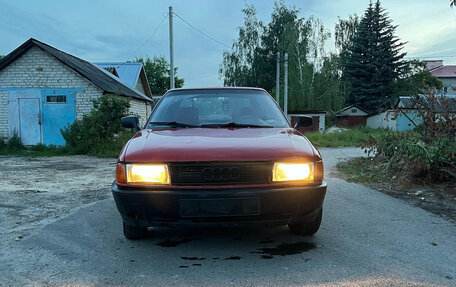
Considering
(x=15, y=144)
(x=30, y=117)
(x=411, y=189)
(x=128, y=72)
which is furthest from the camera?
(x=128, y=72)

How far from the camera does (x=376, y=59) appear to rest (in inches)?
1570

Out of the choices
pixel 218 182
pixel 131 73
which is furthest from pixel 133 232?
pixel 131 73

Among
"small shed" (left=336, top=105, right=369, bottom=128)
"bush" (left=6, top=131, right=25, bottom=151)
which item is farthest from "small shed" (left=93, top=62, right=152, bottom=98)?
"small shed" (left=336, top=105, right=369, bottom=128)

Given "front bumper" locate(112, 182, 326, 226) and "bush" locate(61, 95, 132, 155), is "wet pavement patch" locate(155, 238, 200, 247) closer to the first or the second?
"front bumper" locate(112, 182, 326, 226)

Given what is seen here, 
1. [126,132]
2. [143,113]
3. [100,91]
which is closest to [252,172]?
[126,132]

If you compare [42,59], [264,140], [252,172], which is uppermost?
[42,59]

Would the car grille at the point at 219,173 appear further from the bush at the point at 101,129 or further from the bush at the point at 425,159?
the bush at the point at 101,129

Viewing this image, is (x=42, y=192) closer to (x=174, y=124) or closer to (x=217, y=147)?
(x=174, y=124)

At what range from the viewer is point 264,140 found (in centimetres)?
296

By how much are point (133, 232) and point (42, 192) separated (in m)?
3.25

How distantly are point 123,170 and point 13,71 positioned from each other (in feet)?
48.0

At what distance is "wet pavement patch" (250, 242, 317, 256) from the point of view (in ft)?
9.97

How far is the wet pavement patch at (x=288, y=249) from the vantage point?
3.04 m

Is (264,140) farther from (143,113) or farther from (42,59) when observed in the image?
(143,113)
